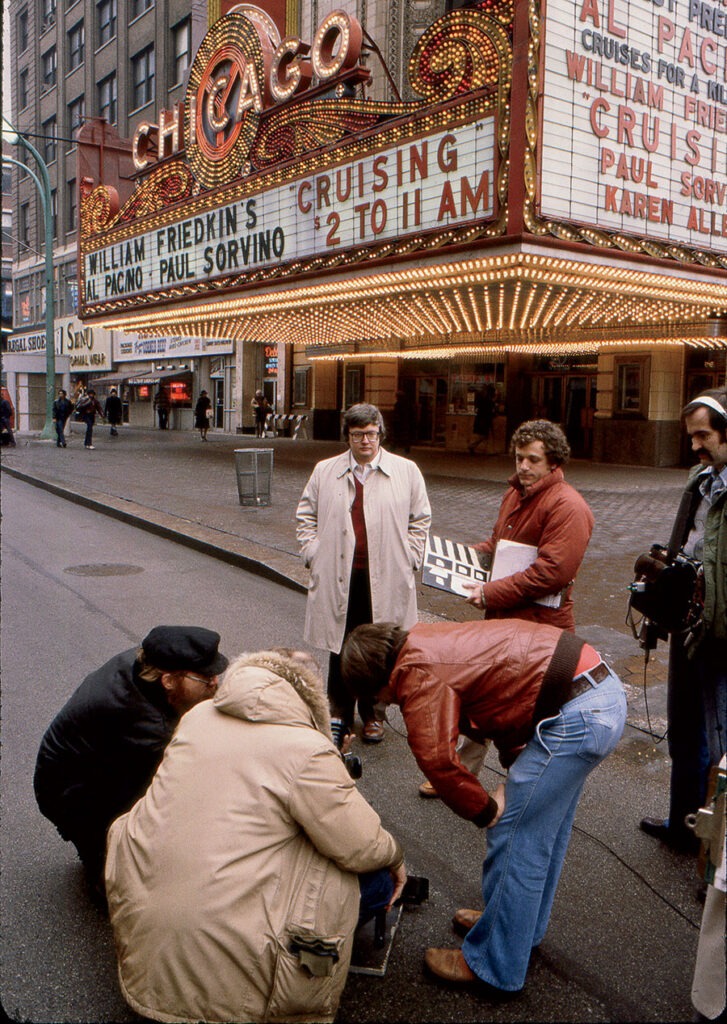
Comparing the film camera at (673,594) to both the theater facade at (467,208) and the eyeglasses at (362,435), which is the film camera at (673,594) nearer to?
the eyeglasses at (362,435)

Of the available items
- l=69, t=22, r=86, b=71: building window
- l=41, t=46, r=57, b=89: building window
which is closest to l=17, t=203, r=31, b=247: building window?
l=41, t=46, r=57, b=89: building window

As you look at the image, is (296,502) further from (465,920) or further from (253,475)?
(465,920)

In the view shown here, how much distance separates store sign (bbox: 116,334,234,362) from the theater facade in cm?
802

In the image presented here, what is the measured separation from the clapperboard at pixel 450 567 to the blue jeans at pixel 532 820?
1328 millimetres

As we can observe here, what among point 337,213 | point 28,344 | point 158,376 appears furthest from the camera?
point 28,344

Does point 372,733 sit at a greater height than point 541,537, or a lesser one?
lesser

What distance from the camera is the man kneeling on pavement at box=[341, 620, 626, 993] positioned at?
7.80 feet

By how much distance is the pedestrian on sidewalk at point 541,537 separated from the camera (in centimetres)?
357

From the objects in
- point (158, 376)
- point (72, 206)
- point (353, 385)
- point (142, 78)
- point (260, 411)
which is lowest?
point (260, 411)

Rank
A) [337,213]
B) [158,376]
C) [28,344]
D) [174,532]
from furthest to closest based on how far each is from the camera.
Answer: [28,344], [158,376], [337,213], [174,532]

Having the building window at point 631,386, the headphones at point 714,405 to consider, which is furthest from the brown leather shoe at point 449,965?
the building window at point 631,386

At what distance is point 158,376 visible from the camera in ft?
124

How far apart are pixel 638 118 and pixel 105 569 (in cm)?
951

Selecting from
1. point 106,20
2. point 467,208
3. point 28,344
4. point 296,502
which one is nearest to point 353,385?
point 296,502
